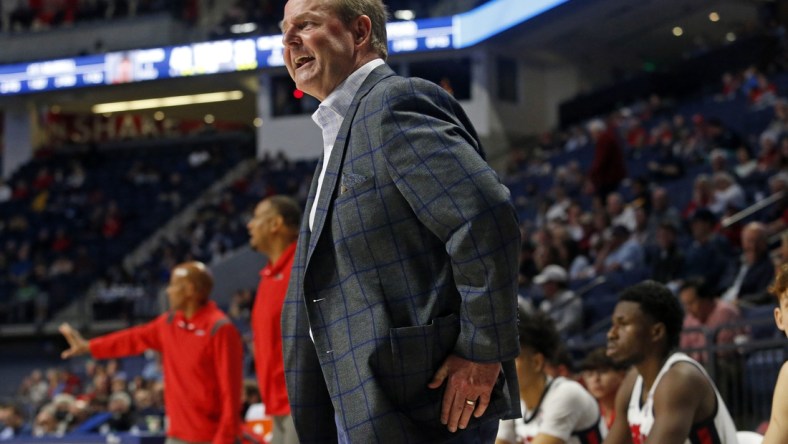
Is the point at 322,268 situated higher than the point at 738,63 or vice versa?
the point at 738,63

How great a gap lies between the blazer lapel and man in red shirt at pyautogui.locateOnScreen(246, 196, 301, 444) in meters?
2.47

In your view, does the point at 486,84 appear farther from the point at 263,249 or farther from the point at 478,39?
the point at 263,249

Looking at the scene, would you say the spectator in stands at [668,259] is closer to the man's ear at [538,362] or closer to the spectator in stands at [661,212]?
the spectator in stands at [661,212]

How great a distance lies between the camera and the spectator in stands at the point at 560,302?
10.9m

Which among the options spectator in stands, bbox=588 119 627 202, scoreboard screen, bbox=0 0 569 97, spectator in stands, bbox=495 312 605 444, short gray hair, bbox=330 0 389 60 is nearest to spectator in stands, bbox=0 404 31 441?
spectator in stands, bbox=588 119 627 202

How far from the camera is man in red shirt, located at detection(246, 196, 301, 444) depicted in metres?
5.39

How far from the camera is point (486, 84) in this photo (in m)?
23.8

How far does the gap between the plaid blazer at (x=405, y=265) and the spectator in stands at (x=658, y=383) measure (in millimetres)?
1581

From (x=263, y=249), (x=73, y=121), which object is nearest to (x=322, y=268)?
(x=263, y=249)

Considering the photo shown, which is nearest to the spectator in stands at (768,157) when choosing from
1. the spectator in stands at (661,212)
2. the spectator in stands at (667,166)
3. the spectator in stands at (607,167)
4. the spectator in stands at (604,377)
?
the spectator in stands at (661,212)

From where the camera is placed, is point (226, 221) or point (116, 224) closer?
point (226, 221)

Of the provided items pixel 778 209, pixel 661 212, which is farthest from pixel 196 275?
pixel 661 212

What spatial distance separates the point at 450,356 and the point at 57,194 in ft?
86.1

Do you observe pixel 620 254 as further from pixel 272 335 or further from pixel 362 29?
pixel 362 29
